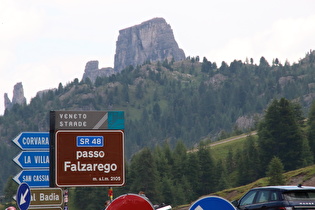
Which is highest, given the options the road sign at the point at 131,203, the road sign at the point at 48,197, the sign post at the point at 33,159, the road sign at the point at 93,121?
the road sign at the point at 93,121

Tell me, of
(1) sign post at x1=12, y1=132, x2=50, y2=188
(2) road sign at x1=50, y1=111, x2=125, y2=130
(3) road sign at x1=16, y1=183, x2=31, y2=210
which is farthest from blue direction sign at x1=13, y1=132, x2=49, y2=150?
(2) road sign at x1=50, y1=111, x2=125, y2=130

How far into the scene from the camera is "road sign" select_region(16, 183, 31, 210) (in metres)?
16.6

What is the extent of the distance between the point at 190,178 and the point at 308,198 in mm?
115916

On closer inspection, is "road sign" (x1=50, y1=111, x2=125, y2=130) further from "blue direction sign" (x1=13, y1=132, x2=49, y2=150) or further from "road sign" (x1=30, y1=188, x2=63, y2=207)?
"blue direction sign" (x1=13, y1=132, x2=49, y2=150)

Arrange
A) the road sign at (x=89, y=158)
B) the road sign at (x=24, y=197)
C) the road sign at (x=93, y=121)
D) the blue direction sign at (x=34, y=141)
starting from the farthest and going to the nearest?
the blue direction sign at (x=34, y=141)
the road sign at (x=24, y=197)
the road sign at (x=93, y=121)
the road sign at (x=89, y=158)

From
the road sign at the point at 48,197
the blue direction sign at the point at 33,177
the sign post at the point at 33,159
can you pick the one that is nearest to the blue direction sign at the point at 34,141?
the sign post at the point at 33,159

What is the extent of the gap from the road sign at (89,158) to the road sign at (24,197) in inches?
196

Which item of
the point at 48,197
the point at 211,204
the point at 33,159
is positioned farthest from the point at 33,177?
the point at 211,204

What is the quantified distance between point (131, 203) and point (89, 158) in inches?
111

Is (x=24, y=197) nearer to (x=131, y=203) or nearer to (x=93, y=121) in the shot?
(x=93, y=121)

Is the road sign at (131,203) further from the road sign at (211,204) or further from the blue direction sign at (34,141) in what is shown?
the blue direction sign at (34,141)

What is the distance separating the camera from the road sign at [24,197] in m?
16.6

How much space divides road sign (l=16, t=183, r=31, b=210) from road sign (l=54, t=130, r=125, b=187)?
4984mm

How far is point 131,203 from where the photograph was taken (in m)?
9.42
